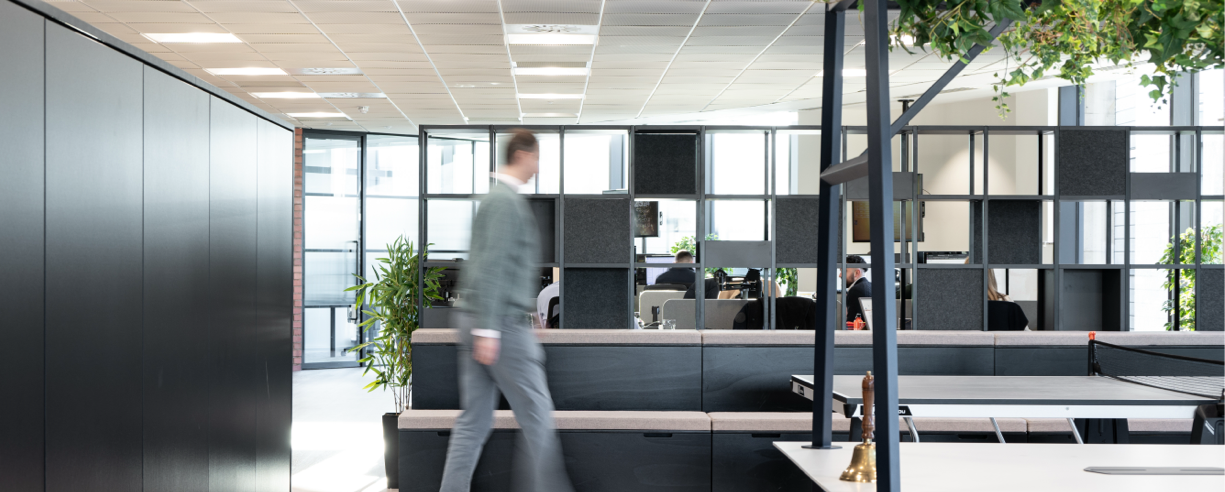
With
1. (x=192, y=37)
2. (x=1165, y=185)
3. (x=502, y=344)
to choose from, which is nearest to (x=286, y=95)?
(x=192, y=37)

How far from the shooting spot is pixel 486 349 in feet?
8.66

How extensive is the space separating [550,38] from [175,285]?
4157mm

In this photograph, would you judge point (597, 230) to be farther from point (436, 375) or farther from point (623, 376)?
point (436, 375)

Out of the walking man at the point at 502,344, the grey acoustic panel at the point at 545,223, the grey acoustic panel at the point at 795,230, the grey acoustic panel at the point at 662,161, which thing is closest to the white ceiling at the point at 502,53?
the grey acoustic panel at the point at 795,230

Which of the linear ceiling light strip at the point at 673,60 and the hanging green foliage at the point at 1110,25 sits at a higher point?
the linear ceiling light strip at the point at 673,60

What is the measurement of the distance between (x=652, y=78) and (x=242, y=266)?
203 inches

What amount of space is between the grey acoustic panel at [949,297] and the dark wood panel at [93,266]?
3.56m

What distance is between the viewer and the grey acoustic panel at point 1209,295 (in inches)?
167

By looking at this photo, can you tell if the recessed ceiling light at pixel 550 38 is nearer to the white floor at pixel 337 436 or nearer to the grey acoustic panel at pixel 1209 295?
the white floor at pixel 337 436

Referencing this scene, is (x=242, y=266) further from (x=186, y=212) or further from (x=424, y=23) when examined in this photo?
(x=424, y=23)

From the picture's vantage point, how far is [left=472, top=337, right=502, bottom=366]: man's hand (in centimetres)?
263

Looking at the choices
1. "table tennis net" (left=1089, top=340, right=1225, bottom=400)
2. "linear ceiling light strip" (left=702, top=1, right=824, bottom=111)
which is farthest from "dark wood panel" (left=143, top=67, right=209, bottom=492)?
"table tennis net" (left=1089, top=340, right=1225, bottom=400)

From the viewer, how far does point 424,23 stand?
5758mm

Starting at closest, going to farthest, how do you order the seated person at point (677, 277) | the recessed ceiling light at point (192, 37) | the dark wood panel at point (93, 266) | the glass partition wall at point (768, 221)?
the dark wood panel at point (93, 266)
the glass partition wall at point (768, 221)
the recessed ceiling light at point (192, 37)
the seated person at point (677, 277)
